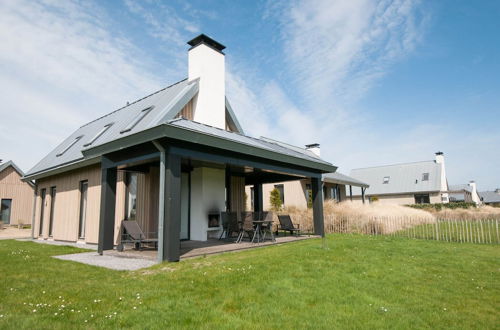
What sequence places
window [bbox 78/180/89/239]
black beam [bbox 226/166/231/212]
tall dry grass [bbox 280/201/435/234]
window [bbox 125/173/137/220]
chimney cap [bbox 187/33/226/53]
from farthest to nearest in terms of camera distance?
tall dry grass [bbox 280/201/435/234], black beam [bbox 226/166/231/212], window [bbox 78/180/89/239], chimney cap [bbox 187/33/226/53], window [bbox 125/173/137/220]

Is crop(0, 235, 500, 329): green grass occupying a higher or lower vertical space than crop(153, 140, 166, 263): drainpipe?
lower

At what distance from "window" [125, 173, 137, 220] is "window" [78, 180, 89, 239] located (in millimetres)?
2671

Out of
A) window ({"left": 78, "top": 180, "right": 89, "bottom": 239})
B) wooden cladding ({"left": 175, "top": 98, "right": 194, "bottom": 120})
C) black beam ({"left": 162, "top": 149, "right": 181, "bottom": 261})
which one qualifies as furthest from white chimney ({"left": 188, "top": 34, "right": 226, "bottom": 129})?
window ({"left": 78, "top": 180, "right": 89, "bottom": 239})

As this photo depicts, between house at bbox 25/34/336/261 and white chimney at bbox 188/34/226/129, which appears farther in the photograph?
white chimney at bbox 188/34/226/129

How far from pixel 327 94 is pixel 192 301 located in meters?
13.3

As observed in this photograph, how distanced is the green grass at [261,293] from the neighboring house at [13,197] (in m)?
23.3

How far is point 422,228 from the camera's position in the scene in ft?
43.4

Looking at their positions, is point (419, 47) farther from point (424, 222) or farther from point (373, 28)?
point (424, 222)

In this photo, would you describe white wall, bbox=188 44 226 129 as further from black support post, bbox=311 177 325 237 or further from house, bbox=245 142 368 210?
house, bbox=245 142 368 210

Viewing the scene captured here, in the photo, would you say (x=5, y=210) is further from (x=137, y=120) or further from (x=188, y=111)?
(x=188, y=111)

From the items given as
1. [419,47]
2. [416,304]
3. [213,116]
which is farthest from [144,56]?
[416,304]

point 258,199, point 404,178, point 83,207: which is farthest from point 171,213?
point 404,178

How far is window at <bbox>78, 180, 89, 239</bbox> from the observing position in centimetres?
1239

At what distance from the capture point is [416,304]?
172 inches
